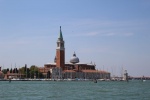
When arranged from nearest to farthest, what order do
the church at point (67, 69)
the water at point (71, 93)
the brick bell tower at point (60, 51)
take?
the water at point (71, 93) → the brick bell tower at point (60, 51) → the church at point (67, 69)

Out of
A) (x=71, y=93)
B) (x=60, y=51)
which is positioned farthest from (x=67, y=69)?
(x=71, y=93)

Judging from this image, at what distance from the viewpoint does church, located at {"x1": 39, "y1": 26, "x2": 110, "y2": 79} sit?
144125mm

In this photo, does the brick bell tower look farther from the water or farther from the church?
the water

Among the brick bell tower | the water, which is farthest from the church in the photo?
the water

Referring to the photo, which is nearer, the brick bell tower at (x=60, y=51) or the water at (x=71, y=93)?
the water at (x=71, y=93)

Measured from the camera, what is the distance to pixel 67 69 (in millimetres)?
152750

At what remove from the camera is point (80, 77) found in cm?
15538

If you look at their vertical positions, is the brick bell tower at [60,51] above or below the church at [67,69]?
above

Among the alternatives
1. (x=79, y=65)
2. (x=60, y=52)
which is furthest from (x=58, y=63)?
(x=79, y=65)

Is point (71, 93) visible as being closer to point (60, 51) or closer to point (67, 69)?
point (60, 51)

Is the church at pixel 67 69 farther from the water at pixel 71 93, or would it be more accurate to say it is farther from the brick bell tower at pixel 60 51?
the water at pixel 71 93

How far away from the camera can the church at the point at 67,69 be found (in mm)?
144125

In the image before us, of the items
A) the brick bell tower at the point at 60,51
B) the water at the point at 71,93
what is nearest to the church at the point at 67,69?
the brick bell tower at the point at 60,51

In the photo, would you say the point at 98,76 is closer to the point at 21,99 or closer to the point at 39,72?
the point at 39,72
